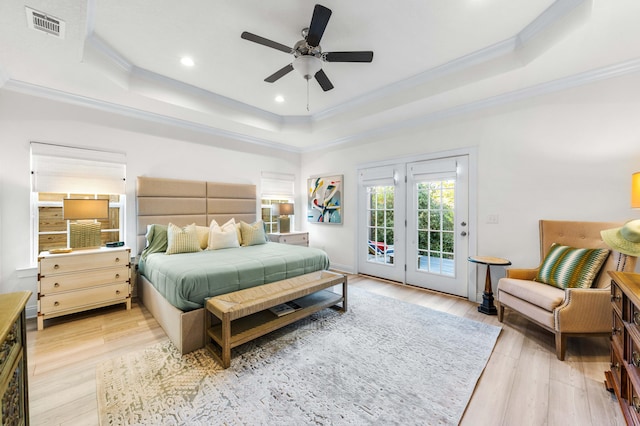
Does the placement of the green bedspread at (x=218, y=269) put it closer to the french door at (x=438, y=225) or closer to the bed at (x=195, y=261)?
the bed at (x=195, y=261)

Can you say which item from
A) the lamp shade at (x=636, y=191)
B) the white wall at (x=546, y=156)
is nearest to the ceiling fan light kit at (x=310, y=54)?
the white wall at (x=546, y=156)

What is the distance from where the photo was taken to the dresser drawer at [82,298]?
2.69 metres

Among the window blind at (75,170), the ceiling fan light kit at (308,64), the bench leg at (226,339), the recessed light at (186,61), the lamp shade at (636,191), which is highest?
A: the recessed light at (186,61)

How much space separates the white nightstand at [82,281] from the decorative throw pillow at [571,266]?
4.76m

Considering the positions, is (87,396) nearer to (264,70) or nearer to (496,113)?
(264,70)

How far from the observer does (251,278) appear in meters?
2.69

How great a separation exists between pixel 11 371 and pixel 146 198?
121 inches

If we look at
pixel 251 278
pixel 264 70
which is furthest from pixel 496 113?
pixel 251 278

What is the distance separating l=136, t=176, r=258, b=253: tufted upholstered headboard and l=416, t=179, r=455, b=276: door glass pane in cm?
305

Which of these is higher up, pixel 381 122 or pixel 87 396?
pixel 381 122

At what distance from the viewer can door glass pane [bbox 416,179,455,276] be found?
3738 mm

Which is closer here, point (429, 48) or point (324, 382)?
point (324, 382)

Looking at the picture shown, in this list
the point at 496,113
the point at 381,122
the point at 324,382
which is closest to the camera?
the point at 324,382

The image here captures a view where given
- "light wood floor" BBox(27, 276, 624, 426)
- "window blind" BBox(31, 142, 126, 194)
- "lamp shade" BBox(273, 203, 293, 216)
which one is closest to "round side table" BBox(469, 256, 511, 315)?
"light wood floor" BBox(27, 276, 624, 426)
